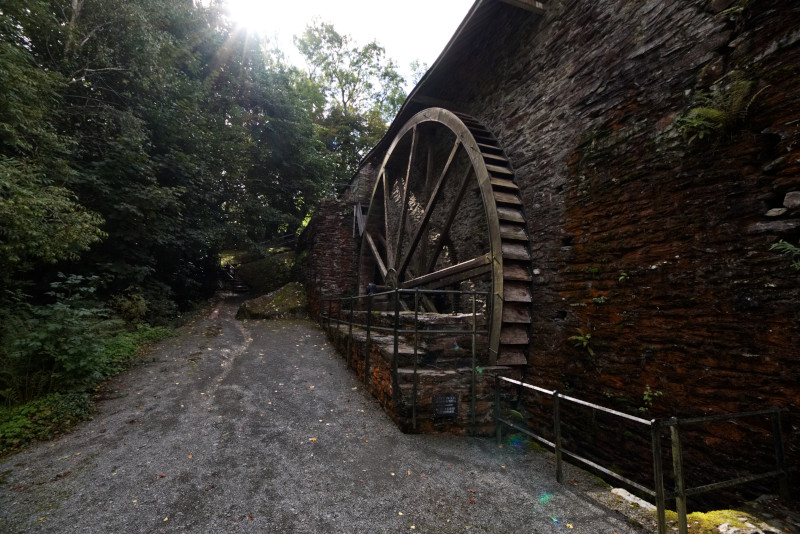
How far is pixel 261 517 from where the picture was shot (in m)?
2.13

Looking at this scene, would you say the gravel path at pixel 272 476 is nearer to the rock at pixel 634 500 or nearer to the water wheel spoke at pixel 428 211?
the rock at pixel 634 500

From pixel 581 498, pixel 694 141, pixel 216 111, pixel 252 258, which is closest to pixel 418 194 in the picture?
pixel 694 141

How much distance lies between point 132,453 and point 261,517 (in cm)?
168

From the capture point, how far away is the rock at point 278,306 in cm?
986

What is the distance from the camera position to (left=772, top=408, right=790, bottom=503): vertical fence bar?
1.99m

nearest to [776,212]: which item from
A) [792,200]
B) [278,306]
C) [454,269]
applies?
[792,200]

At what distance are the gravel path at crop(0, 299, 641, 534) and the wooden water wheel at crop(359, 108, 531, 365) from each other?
1.54 metres

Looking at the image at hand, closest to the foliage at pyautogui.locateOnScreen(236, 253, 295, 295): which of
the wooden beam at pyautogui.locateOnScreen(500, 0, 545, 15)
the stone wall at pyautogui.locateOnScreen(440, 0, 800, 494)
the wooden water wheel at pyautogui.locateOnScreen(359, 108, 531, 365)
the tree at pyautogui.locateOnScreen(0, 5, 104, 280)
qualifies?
the wooden water wheel at pyautogui.locateOnScreen(359, 108, 531, 365)

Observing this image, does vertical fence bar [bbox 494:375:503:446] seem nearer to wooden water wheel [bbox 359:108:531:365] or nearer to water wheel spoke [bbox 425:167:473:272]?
wooden water wheel [bbox 359:108:531:365]

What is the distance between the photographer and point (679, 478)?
1.86 metres

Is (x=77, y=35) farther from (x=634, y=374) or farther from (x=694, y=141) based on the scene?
(x=634, y=374)

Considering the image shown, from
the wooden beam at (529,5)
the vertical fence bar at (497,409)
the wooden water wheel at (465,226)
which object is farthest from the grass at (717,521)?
the wooden beam at (529,5)

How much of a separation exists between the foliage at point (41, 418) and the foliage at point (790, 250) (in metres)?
6.19

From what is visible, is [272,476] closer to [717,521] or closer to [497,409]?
[497,409]
